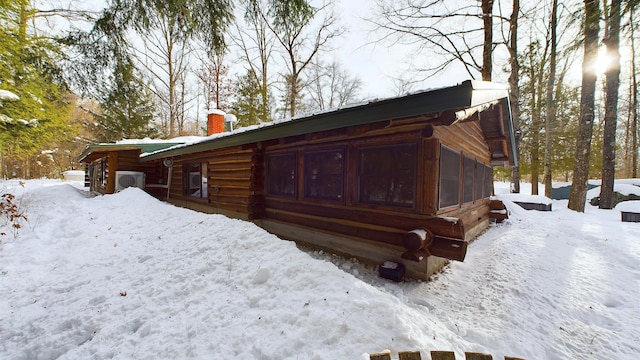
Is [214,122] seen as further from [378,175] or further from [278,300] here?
[278,300]

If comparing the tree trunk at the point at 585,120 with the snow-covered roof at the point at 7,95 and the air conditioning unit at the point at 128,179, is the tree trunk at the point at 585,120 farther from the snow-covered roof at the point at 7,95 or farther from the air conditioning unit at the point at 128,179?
the air conditioning unit at the point at 128,179

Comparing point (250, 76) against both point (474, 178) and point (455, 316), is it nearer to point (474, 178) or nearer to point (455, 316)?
point (474, 178)

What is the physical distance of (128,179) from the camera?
11328mm

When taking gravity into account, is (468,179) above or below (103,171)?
below

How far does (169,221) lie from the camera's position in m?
6.36

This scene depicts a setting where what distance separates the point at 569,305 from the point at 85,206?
12232mm

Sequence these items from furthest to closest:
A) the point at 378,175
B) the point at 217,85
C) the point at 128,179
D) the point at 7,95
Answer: the point at 217,85
the point at 128,179
the point at 7,95
the point at 378,175

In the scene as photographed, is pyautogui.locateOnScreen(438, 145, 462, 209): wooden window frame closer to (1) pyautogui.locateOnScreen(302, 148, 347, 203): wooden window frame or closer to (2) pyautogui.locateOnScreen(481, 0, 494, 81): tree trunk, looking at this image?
(1) pyautogui.locateOnScreen(302, 148, 347, 203): wooden window frame

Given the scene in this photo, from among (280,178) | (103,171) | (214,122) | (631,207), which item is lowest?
(631,207)

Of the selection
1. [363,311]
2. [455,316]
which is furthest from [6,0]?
[455,316]

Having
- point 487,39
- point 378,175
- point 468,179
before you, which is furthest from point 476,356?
point 487,39

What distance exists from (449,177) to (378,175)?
1491mm

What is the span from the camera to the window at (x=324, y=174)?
517 cm

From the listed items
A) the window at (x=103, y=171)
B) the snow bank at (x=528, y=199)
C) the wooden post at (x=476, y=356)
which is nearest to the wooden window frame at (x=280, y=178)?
the wooden post at (x=476, y=356)
